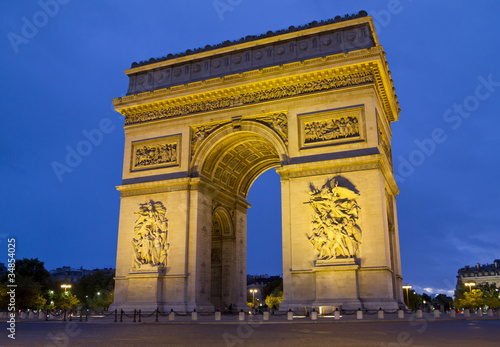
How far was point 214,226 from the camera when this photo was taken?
3152 cm

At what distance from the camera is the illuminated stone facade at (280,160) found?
2189cm

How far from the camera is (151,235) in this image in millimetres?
25688

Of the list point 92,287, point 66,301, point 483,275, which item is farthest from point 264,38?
point 483,275

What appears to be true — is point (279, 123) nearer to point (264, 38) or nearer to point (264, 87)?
point (264, 87)

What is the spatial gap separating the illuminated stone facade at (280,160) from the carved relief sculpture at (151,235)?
0.19 feet

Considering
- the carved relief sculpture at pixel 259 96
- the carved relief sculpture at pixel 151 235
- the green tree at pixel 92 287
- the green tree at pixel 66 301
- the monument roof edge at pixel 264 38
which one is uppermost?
the monument roof edge at pixel 264 38

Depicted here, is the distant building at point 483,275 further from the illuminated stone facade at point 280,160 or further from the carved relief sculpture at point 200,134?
the carved relief sculpture at point 200,134

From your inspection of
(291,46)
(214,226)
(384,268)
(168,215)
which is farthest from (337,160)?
(214,226)

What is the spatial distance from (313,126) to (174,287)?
11165 millimetres

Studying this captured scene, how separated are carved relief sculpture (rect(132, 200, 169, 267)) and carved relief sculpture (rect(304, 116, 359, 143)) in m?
9.14

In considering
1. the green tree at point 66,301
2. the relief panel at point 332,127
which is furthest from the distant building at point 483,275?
the relief panel at point 332,127

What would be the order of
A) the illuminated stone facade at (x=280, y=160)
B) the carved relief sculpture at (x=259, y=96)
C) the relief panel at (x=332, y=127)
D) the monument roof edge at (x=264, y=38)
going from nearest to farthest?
1. the illuminated stone facade at (x=280, y=160)
2. the relief panel at (x=332, y=127)
3. the carved relief sculpture at (x=259, y=96)
4. the monument roof edge at (x=264, y=38)

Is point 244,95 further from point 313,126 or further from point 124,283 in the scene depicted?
A: point 124,283

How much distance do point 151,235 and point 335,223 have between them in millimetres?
10227
